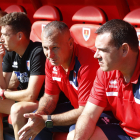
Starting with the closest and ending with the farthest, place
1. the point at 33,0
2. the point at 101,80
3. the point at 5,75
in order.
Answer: the point at 101,80 < the point at 5,75 < the point at 33,0

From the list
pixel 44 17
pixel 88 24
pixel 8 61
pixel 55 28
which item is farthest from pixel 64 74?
pixel 44 17

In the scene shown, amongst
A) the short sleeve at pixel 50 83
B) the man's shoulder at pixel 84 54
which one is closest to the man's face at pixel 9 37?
the short sleeve at pixel 50 83

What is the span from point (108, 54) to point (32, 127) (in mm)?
747

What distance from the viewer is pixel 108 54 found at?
146cm

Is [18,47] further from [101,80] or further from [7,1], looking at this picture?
[7,1]

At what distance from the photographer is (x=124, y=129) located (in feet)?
5.35

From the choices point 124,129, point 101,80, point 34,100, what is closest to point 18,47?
point 34,100

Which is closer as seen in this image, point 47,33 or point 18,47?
point 47,33

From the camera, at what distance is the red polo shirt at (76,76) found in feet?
5.87

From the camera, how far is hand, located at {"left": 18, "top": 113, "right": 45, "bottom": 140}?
1.81 meters

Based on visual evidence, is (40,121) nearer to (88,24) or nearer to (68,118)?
(68,118)

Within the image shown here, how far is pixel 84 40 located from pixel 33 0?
3.57 ft

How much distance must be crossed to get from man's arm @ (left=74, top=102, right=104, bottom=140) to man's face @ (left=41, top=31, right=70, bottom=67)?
384mm

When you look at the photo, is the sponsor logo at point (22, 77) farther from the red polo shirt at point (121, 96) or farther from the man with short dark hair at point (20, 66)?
the red polo shirt at point (121, 96)
